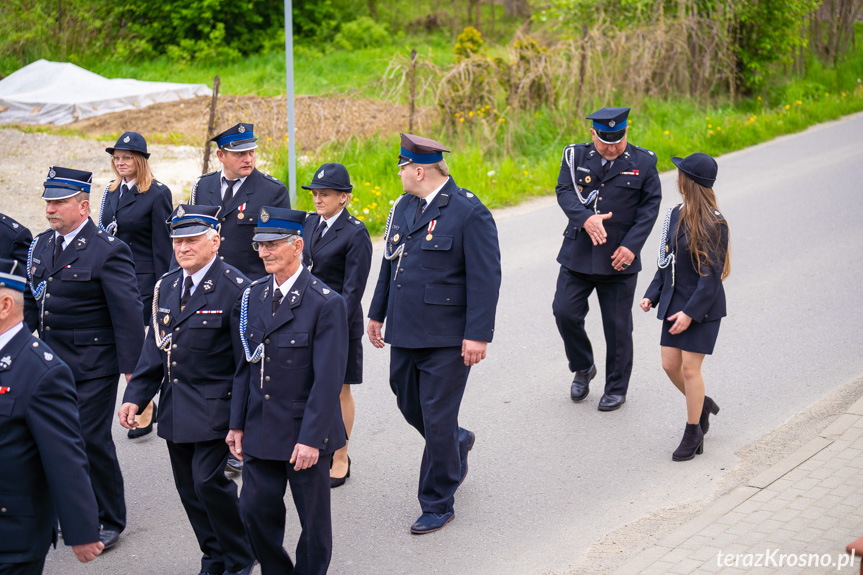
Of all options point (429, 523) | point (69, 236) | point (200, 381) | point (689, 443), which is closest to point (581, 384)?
point (689, 443)

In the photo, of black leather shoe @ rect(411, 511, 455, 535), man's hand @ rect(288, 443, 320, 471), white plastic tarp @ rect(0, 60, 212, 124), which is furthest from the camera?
white plastic tarp @ rect(0, 60, 212, 124)

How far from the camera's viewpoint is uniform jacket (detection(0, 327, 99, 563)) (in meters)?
3.69

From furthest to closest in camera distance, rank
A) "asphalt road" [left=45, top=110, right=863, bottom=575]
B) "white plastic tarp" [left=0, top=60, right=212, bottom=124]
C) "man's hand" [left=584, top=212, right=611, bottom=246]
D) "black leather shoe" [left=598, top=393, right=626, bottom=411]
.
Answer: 1. "white plastic tarp" [left=0, top=60, right=212, bottom=124]
2. "black leather shoe" [left=598, top=393, right=626, bottom=411]
3. "man's hand" [left=584, top=212, right=611, bottom=246]
4. "asphalt road" [left=45, top=110, right=863, bottom=575]

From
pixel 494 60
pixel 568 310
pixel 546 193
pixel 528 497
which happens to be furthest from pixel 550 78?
pixel 528 497

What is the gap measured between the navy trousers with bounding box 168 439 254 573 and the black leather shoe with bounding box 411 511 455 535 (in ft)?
3.23

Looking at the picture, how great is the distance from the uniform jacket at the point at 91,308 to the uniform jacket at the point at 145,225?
1559 millimetres

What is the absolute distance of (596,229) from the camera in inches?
269

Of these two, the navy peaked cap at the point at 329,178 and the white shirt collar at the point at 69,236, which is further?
the navy peaked cap at the point at 329,178

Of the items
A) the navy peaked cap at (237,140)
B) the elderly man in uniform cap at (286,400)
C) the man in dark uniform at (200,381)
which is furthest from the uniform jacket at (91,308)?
the navy peaked cap at (237,140)

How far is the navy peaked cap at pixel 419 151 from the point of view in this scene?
5445 millimetres

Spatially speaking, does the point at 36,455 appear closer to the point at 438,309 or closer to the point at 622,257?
the point at 438,309

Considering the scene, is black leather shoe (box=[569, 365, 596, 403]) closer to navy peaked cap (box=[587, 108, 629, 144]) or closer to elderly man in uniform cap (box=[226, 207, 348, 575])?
navy peaked cap (box=[587, 108, 629, 144])

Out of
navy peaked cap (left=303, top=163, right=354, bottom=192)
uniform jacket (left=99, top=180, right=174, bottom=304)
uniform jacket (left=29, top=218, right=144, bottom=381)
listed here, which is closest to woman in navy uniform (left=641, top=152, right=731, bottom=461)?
navy peaked cap (left=303, top=163, right=354, bottom=192)

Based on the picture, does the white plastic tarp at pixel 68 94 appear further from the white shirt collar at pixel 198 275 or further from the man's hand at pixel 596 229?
the white shirt collar at pixel 198 275
